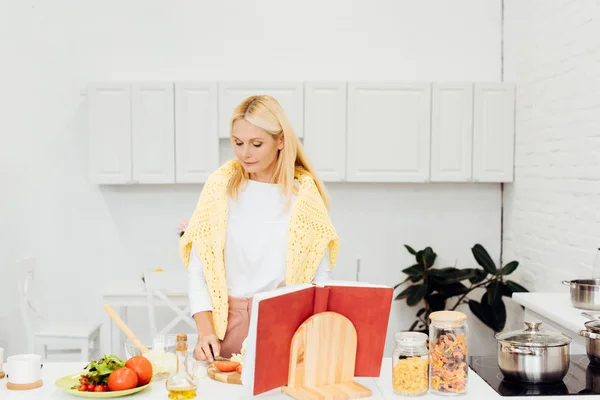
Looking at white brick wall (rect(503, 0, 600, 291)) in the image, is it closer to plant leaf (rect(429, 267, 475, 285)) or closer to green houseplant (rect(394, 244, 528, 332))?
green houseplant (rect(394, 244, 528, 332))

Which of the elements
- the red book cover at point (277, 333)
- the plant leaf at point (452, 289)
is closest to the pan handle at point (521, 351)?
the red book cover at point (277, 333)

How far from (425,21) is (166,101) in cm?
181

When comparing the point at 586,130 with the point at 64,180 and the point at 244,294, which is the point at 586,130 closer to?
the point at 244,294

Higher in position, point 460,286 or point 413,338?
point 413,338

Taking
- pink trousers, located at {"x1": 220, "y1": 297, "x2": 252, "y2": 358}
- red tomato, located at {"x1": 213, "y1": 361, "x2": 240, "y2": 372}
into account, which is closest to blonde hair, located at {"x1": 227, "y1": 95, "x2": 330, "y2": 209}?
pink trousers, located at {"x1": 220, "y1": 297, "x2": 252, "y2": 358}

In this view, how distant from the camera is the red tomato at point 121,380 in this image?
1896 mm

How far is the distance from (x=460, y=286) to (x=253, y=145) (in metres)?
2.59

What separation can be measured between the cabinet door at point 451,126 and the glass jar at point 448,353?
2841 mm

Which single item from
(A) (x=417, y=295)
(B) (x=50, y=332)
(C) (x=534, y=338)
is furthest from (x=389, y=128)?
(C) (x=534, y=338)

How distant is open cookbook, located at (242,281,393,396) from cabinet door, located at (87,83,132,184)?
9.87 feet

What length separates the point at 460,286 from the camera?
462 cm

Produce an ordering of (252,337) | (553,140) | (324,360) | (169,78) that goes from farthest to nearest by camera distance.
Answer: (169,78), (553,140), (324,360), (252,337)

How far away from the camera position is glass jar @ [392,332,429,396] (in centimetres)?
189

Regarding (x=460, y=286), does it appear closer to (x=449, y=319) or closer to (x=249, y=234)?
(x=249, y=234)
